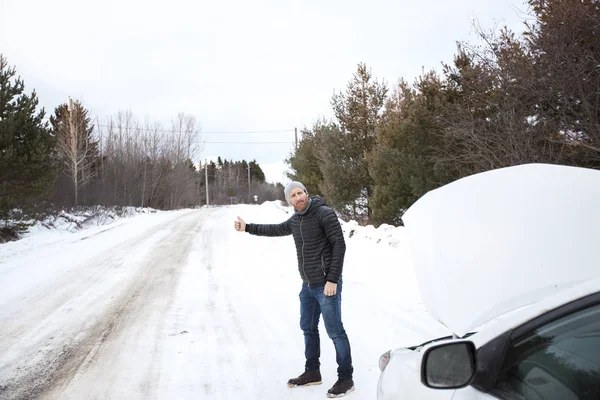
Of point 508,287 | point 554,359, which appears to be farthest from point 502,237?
point 554,359

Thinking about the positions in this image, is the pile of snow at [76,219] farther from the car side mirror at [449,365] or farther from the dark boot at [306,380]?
the car side mirror at [449,365]

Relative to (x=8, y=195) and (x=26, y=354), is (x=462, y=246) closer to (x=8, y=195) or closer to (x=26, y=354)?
(x=26, y=354)

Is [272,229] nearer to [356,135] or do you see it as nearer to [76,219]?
[356,135]

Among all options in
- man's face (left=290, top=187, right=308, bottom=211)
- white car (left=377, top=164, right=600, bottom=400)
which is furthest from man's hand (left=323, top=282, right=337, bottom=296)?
white car (left=377, top=164, right=600, bottom=400)

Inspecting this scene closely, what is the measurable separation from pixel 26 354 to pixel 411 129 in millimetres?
11882

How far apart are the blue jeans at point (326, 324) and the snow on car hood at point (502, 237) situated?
40.2 inches

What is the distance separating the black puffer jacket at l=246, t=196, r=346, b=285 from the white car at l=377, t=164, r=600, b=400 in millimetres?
1185

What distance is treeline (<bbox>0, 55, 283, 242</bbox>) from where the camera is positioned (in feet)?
49.1

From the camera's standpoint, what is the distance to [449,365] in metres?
1.61

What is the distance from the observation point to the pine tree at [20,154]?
14445 millimetres

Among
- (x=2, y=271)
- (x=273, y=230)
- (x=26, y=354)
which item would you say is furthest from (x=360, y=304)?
(x=2, y=271)

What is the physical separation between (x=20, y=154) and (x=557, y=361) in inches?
690

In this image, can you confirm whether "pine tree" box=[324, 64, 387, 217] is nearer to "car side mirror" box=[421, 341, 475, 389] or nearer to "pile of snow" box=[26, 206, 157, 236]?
"pile of snow" box=[26, 206, 157, 236]

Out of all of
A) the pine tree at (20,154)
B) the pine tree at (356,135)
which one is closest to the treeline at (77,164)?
the pine tree at (20,154)
